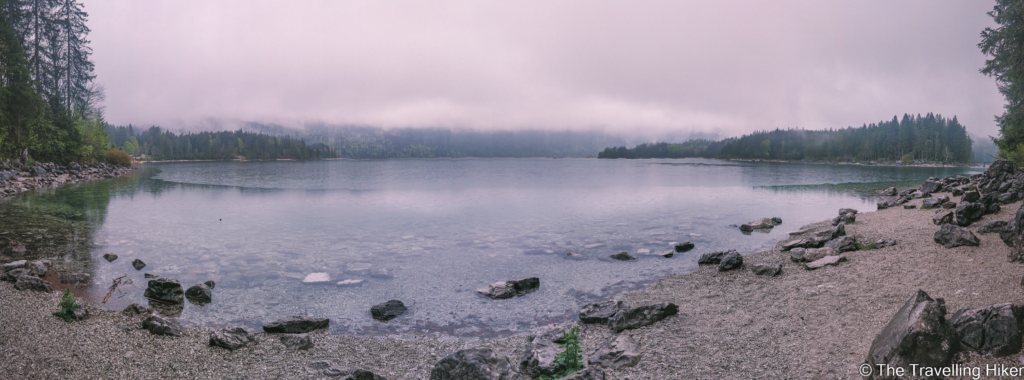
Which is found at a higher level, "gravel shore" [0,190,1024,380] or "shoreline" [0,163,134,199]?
"shoreline" [0,163,134,199]

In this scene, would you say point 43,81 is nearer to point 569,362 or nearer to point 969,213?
point 569,362

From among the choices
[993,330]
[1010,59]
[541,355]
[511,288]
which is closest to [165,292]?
[511,288]

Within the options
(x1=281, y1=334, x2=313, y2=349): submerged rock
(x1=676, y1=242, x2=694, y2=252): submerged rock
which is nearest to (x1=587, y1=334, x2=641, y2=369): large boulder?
(x1=281, y1=334, x2=313, y2=349): submerged rock

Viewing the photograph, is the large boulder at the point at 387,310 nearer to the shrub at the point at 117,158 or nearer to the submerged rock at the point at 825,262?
the submerged rock at the point at 825,262

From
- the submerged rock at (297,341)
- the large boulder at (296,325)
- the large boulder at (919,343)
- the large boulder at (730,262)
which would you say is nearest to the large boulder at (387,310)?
the large boulder at (296,325)

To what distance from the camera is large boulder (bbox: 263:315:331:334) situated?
10703 millimetres

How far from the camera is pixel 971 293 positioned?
8523 millimetres

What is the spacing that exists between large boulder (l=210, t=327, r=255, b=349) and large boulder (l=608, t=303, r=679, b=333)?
28.3 feet

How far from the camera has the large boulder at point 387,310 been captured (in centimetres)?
1197

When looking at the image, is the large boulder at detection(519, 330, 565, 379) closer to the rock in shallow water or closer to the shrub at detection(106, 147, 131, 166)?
the rock in shallow water

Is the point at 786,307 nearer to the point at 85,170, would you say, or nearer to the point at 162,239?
the point at 162,239


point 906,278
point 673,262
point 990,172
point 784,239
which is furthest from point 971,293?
point 990,172

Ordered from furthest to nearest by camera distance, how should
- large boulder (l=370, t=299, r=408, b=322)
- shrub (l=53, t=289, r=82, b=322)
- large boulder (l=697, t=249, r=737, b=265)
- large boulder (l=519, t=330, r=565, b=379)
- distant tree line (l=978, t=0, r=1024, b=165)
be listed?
distant tree line (l=978, t=0, r=1024, b=165) < large boulder (l=697, t=249, r=737, b=265) < large boulder (l=370, t=299, r=408, b=322) < shrub (l=53, t=289, r=82, b=322) < large boulder (l=519, t=330, r=565, b=379)

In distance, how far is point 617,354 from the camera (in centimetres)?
859
